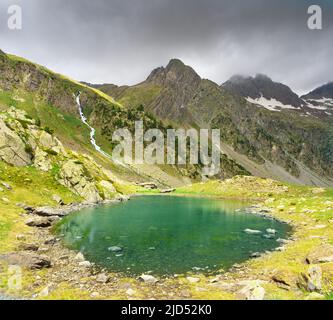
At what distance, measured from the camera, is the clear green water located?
30344 mm

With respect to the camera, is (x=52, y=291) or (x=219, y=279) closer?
(x=52, y=291)

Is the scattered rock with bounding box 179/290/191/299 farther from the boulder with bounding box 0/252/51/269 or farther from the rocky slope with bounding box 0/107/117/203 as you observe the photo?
the rocky slope with bounding box 0/107/117/203

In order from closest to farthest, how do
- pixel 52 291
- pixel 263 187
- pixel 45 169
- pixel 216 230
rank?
pixel 52 291 < pixel 216 230 < pixel 45 169 < pixel 263 187

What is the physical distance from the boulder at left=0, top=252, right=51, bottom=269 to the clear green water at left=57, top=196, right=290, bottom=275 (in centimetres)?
498

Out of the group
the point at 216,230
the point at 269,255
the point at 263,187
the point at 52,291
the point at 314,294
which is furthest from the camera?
the point at 263,187

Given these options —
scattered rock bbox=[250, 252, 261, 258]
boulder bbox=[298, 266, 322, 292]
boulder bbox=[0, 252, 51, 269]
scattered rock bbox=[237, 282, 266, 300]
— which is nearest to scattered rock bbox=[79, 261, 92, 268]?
boulder bbox=[0, 252, 51, 269]

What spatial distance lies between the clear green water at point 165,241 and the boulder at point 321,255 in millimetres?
6914

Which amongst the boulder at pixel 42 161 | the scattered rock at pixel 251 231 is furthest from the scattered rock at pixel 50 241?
the boulder at pixel 42 161

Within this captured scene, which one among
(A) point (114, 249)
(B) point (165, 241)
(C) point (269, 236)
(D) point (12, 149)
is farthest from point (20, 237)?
(D) point (12, 149)

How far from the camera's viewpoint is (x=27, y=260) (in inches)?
1067
